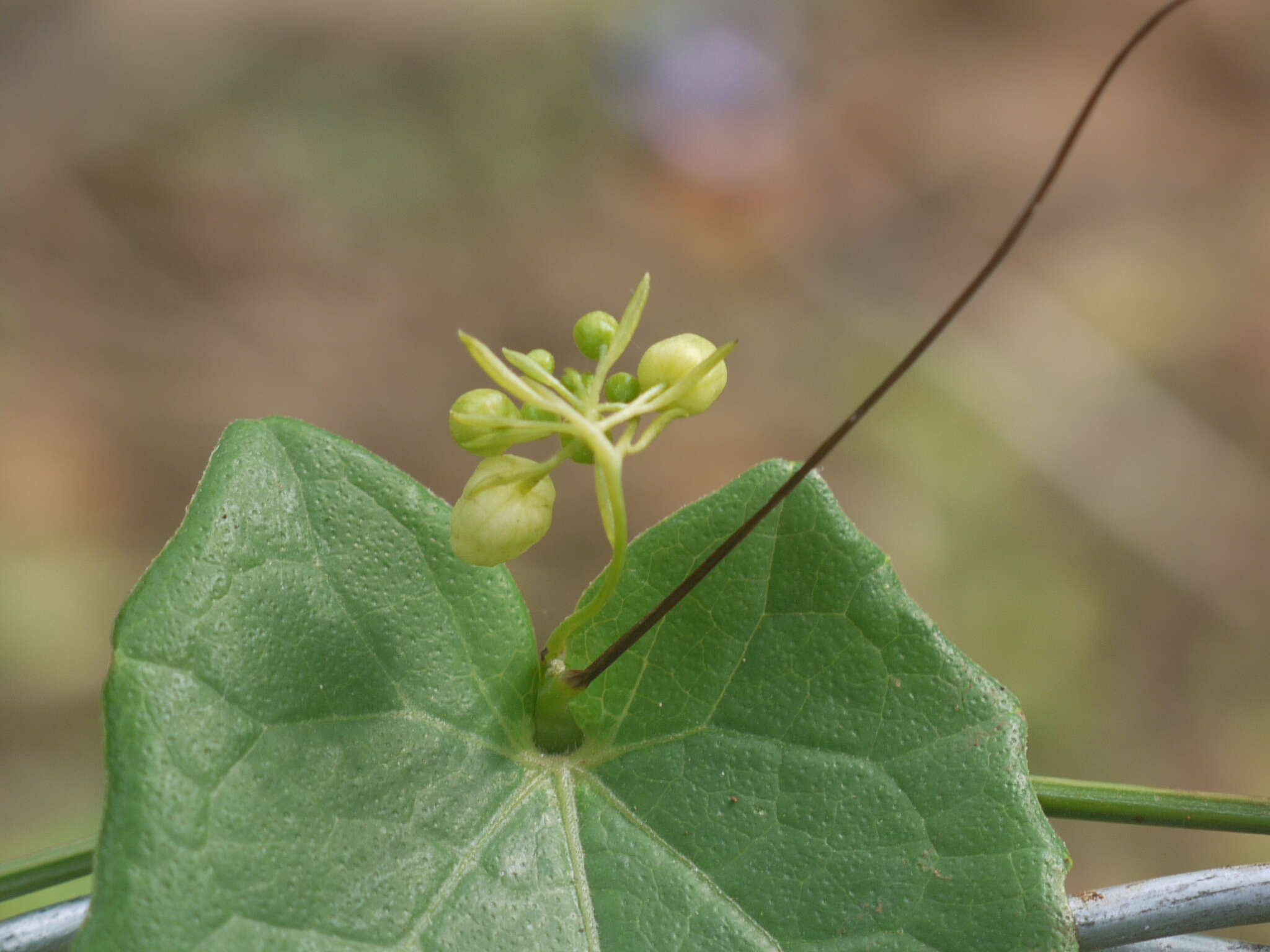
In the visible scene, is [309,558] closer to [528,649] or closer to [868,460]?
[528,649]

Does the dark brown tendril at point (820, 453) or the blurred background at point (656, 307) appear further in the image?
the blurred background at point (656, 307)

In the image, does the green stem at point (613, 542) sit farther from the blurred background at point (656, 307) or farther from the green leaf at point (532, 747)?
the blurred background at point (656, 307)

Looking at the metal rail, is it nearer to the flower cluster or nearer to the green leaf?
the green leaf

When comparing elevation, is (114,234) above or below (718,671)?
above

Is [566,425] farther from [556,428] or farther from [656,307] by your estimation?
[656,307]

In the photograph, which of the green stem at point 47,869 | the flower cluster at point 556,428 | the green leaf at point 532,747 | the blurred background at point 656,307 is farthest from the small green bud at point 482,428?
the blurred background at point 656,307

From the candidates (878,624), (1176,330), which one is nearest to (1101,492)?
(1176,330)
